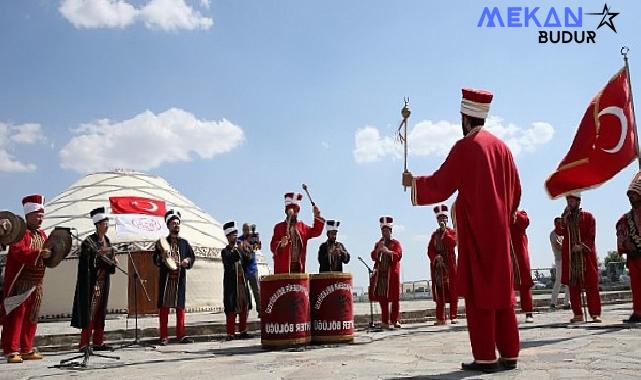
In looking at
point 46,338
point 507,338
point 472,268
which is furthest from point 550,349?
point 46,338

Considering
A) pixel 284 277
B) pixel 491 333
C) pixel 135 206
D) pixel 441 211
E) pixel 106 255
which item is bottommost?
pixel 491 333

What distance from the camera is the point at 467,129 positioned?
14.1 ft

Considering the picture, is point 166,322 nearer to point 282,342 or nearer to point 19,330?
point 19,330

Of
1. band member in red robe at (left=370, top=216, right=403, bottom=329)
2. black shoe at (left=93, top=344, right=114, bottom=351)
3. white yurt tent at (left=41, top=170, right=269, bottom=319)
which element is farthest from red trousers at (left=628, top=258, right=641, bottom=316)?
white yurt tent at (left=41, top=170, right=269, bottom=319)

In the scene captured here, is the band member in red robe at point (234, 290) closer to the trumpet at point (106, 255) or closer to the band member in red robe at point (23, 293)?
the trumpet at point (106, 255)

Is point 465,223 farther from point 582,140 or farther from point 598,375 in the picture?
point 582,140

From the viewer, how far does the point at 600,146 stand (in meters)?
7.41

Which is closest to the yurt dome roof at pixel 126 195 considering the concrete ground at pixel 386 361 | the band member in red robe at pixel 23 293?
the band member in red robe at pixel 23 293

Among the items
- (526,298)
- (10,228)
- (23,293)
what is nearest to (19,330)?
(23,293)

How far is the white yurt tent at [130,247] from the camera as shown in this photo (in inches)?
737

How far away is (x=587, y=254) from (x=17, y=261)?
7.10 metres

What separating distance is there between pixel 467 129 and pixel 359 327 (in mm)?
Answer: 6459

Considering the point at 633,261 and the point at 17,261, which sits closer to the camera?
the point at 17,261

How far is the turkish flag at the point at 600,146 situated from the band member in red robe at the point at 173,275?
205 inches
